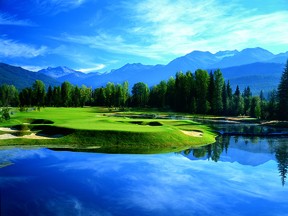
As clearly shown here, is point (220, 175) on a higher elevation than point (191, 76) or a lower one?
lower

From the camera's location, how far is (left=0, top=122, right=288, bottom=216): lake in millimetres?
21938

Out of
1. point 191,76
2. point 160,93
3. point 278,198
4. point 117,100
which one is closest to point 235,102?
point 191,76

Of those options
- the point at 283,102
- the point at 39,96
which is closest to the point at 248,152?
the point at 283,102

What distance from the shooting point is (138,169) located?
33.3 m

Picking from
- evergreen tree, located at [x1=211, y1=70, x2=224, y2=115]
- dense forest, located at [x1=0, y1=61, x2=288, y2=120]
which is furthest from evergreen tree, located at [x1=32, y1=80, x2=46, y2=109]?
evergreen tree, located at [x1=211, y1=70, x2=224, y2=115]

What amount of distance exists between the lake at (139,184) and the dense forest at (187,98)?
7672cm

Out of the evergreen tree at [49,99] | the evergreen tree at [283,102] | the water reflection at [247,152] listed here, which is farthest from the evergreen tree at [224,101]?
the evergreen tree at [49,99]

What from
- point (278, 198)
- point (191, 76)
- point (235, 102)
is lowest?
point (278, 198)

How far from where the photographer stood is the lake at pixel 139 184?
21938mm

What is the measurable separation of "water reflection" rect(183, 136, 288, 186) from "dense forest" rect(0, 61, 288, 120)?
60.8 m

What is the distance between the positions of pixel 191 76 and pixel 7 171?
126m

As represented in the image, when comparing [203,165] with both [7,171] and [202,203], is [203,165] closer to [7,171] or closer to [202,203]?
[202,203]

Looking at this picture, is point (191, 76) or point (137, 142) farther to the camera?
point (191, 76)

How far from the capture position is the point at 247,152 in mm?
49562
